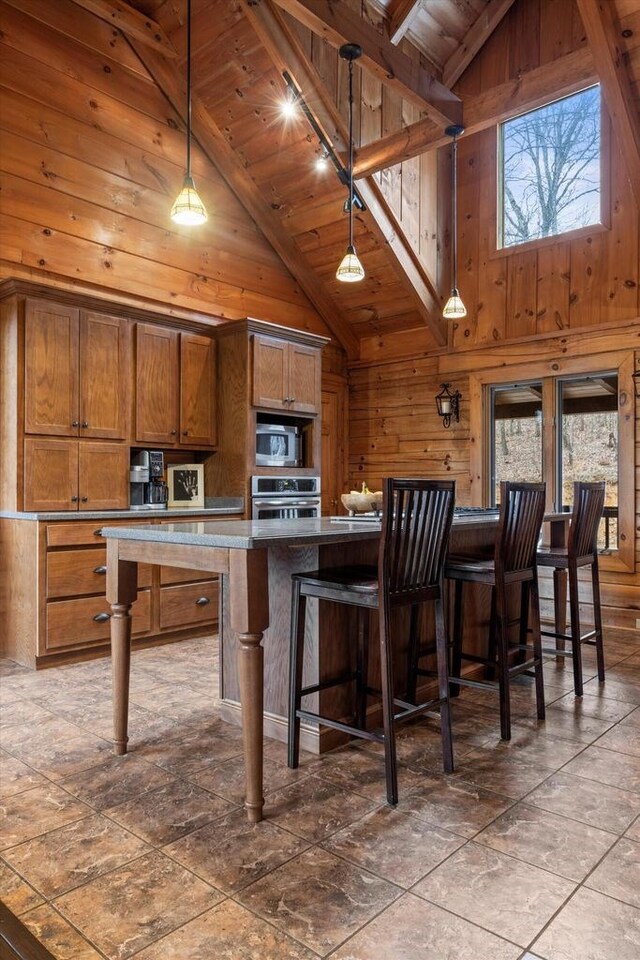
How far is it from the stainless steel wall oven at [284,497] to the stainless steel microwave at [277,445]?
139mm

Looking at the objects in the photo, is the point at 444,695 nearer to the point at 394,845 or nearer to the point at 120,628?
the point at 394,845

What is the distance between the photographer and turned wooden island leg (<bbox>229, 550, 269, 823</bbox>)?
6.61ft

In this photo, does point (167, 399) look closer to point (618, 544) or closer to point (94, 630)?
point (94, 630)

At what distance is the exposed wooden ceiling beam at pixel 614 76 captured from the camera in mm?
3857

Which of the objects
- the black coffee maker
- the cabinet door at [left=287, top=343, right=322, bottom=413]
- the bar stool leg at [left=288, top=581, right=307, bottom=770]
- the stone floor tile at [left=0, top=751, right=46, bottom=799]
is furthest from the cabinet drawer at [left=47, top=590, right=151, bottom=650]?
the cabinet door at [left=287, top=343, right=322, bottom=413]

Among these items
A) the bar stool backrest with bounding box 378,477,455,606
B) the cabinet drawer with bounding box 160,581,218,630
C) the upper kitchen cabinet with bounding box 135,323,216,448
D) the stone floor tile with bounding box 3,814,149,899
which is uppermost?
the upper kitchen cabinet with bounding box 135,323,216,448

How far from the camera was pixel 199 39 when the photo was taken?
187 inches

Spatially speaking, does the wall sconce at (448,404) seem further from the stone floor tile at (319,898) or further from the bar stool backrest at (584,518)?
the stone floor tile at (319,898)

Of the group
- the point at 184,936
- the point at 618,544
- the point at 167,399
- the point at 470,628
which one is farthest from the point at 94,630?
the point at 618,544

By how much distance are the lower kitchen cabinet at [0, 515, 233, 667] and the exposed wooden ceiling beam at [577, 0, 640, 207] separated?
159 inches

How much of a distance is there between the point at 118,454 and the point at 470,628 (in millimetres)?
2515

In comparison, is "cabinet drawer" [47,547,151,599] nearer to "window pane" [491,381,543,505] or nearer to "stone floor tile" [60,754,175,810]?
"stone floor tile" [60,754,175,810]

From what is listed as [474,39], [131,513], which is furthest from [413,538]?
[474,39]

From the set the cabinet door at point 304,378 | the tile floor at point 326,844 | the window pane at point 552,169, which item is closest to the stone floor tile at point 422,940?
the tile floor at point 326,844
